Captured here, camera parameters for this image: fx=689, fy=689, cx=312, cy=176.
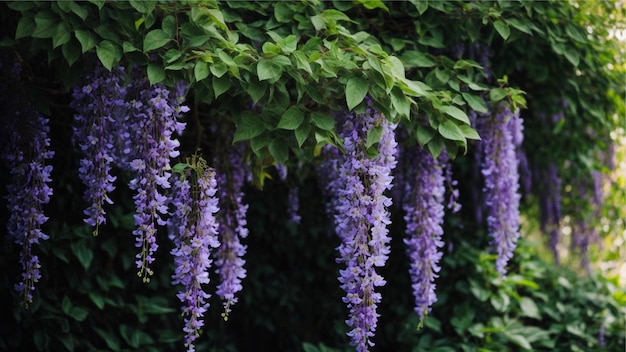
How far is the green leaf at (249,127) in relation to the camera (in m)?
2.51

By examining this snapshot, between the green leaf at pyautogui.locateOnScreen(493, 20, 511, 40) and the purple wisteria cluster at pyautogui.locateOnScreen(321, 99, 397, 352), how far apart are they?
756 millimetres

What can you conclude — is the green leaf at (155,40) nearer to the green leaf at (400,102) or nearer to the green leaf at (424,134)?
the green leaf at (400,102)

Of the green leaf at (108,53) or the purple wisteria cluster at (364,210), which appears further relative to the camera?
the purple wisteria cluster at (364,210)

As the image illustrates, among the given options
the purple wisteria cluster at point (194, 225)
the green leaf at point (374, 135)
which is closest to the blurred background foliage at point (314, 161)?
the green leaf at point (374, 135)

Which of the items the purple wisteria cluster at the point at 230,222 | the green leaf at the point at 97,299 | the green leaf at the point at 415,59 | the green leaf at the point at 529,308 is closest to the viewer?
the green leaf at the point at 415,59

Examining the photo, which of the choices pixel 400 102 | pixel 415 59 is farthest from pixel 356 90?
pixel 415 59

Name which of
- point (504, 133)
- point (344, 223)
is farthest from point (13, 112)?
point (504, 133)

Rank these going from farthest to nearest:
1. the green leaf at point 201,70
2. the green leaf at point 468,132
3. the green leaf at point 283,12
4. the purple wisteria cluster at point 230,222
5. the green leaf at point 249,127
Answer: the purple wisteria cluster at point 230,222 → the green leaf at point 283,12 → the green leaf at point 468,132 → the green leaf at point 249,127 → the green leaf at point 201,70

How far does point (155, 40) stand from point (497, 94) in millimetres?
1463

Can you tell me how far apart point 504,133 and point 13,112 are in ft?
7.00

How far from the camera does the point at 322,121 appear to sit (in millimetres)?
2504

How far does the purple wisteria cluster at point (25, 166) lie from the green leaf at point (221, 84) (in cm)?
79

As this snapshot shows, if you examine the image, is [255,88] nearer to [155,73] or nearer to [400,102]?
[155,73]

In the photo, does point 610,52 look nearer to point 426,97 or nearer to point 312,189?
point 426,97
